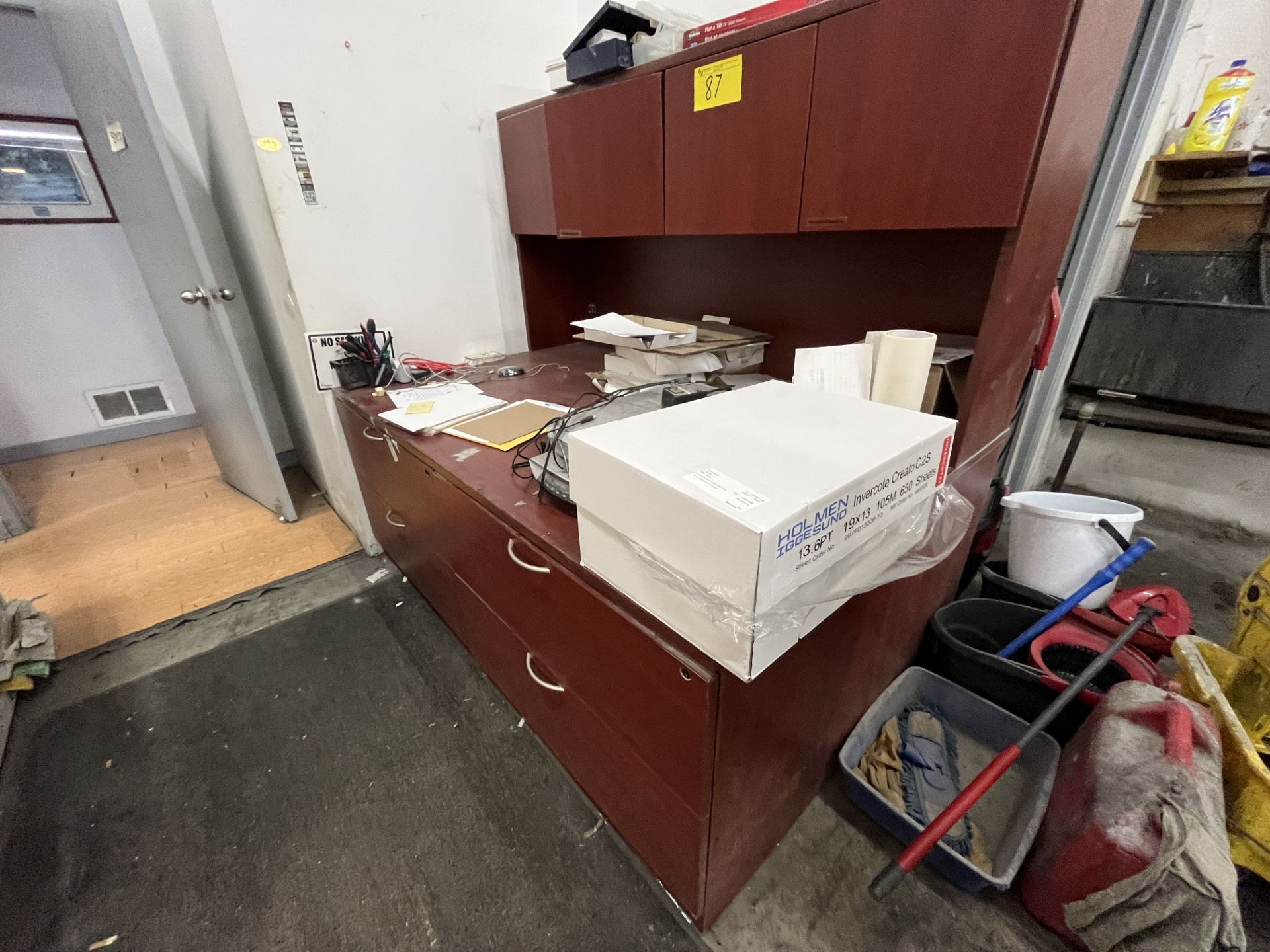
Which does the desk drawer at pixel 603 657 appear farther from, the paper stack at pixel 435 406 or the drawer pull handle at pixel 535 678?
the paper stack at pixel 435 406

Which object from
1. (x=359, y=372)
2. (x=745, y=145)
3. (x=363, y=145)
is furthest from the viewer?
(x=359, y=372)

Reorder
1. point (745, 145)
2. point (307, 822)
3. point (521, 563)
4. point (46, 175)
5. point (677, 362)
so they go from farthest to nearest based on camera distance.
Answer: point (46, 175), point (677, 362), point (307, 822), point (745, 145), point (521, 563)

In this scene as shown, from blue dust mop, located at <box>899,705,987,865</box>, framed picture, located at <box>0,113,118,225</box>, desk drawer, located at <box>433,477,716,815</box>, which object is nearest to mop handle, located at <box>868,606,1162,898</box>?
blue dust mop, located at <box>899,705,987,865</box>

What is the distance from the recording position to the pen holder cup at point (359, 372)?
154 cm

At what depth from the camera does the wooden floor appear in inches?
66.9

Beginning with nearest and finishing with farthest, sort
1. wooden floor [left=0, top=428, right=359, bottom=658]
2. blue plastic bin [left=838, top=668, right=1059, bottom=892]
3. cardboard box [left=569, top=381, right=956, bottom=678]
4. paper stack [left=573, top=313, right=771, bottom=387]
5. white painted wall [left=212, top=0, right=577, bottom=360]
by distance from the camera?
cardboard box [left=569, top=381, right=956, bottom=678]
blue plastic bin [left=838, top=668, right=1059, bottom=892]
paper stack [left=573, top=313, right=771, bottom=387]
white painted wall [left=212, top=0, right=577, bottom=360]
wooden floor [left=0, top=428, right=359, bottom=658]

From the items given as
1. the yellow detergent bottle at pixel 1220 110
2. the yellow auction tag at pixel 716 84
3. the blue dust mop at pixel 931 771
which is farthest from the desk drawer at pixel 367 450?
the yellow detergent bottle at pixel 1220 110

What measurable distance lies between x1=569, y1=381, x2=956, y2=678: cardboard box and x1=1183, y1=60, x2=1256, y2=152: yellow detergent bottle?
6.13ft

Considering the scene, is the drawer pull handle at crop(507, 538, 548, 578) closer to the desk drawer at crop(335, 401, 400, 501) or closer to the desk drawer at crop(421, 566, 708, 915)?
the desk drawer at crop(421, 566, 708, 915)

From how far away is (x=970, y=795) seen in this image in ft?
2.59

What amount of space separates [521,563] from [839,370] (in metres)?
0.65

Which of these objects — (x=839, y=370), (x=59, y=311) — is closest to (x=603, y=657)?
(x=839, y=370)

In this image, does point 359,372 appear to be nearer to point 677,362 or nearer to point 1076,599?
point 677,362

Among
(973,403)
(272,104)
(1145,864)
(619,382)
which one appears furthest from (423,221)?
(1145,864)
